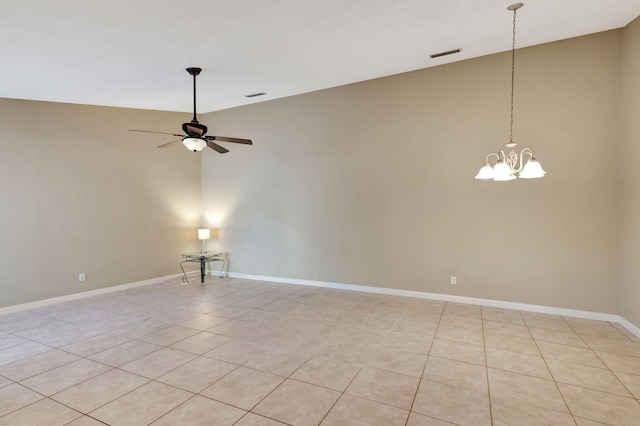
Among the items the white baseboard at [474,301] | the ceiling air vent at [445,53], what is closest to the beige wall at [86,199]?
the white baseboard at [474,301]

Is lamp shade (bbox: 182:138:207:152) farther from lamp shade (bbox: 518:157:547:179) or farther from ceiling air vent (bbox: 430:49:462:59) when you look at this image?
lamp shade (bbox: 518:157:547:179)

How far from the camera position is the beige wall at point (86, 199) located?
15.0 ft

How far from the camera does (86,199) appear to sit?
527 centimetres

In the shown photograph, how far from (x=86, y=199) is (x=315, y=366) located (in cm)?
478

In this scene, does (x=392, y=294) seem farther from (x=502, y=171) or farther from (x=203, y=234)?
(x=203, y=234)

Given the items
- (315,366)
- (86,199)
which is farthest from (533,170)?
(86,199)

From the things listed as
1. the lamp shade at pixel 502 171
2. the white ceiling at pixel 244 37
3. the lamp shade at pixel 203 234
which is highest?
the white ceiling at pixel 244 37

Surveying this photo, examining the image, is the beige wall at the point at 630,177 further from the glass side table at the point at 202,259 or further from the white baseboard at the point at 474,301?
the glass side table at the point at 202,259

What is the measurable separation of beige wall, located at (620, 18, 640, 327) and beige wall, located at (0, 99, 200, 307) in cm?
693

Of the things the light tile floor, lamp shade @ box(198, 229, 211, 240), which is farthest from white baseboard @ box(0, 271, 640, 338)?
lamp shade @ box(198, 229, 211, 240)

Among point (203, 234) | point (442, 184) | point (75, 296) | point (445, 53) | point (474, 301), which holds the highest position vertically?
point (445, 53)

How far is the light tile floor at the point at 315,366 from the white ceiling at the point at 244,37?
3118 mm

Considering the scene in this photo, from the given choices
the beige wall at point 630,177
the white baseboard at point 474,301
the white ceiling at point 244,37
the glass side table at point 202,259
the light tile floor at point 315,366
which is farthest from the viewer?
the glass side table at point 202,259

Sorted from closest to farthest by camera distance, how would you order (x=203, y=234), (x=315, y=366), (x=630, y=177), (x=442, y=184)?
(x=315, y=366) → (x=630, y=177) → (x=442, y=184) → (x=203, y=234)
